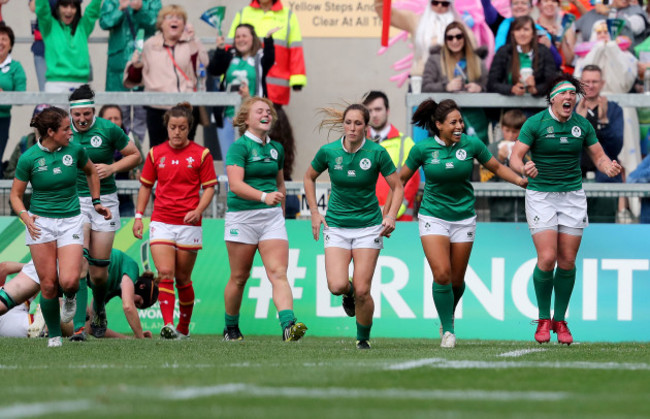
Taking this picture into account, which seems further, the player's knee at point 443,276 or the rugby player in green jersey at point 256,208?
the rugby player in green jersey at point 256,208

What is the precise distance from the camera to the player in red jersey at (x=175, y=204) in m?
11.9

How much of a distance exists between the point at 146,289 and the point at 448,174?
4011 mm

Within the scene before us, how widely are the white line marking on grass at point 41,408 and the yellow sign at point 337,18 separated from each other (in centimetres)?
1299

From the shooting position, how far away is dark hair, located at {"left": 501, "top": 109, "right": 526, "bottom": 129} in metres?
A: 13.5

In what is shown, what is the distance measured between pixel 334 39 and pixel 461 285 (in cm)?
844

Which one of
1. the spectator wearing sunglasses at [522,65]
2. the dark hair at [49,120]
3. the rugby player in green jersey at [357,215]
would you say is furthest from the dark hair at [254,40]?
the dark hair at [49,120]

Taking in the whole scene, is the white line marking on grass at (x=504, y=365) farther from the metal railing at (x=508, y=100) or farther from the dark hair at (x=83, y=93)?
the metal railing at (x=508, y=100)

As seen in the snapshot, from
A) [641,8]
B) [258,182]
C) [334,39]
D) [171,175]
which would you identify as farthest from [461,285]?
[334,39]

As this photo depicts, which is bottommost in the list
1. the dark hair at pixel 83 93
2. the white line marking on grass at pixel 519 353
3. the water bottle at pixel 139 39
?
the white line marking on grass at pixel 519 353

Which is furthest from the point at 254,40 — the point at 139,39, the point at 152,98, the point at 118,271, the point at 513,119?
the point at 118,271

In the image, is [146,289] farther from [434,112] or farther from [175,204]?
[434,112]

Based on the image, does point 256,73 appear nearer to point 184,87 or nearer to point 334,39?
point 184,87

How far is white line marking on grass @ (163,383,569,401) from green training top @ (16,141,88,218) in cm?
430

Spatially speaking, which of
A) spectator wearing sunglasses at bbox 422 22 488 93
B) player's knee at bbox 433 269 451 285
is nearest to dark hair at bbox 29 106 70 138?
player's knee at bbox 433 269 451 285
